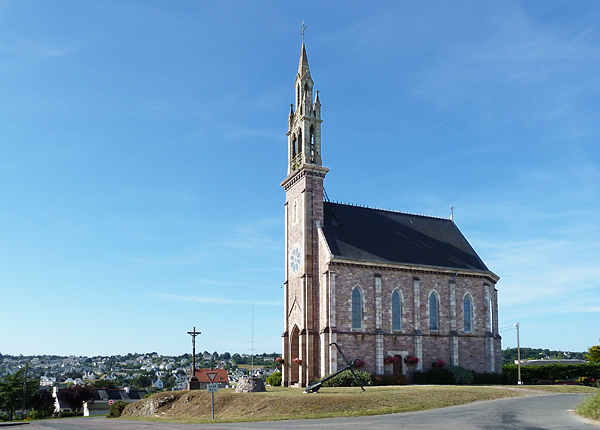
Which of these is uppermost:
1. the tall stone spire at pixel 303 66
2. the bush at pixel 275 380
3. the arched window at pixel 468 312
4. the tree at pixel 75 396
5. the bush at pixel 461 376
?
the tall stone spire at pixel 303 66

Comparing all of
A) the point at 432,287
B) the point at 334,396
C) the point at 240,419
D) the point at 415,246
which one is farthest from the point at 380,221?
the point at 240,419

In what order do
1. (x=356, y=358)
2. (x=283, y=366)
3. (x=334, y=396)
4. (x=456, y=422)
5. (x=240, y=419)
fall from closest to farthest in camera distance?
(x=456, y=422)
(x=240, y=419)
(x=334, y=396)
(x=356, y=358)
(x=283, y=366)

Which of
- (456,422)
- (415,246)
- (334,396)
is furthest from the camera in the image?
(415,246)

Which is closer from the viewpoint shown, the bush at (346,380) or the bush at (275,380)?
the bush at (346,380)

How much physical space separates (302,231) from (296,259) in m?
2.65

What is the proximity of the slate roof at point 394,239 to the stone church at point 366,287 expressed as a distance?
0.11 meters

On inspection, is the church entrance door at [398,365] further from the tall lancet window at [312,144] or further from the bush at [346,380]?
the tall lancet window at [312,144]

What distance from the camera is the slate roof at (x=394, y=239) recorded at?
44.4 metres

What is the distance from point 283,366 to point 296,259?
27.3ft

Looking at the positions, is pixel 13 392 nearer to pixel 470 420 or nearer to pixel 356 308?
pixel 356 308

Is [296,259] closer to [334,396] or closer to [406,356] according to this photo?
[406,356]

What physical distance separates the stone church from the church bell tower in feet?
0.26

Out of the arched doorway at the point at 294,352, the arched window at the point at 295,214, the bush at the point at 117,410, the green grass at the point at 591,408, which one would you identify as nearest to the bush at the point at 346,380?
the arched doorway at the point at 294,352

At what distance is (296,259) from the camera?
1794 inches
